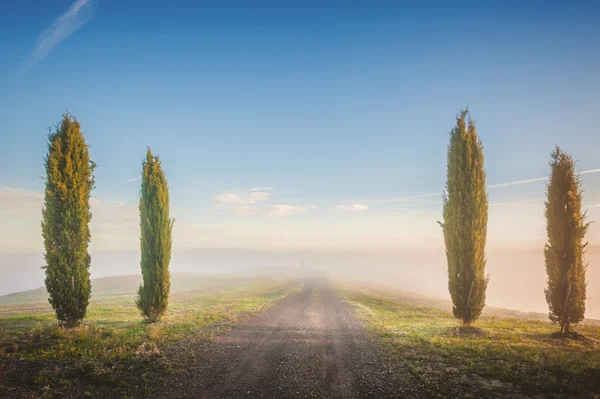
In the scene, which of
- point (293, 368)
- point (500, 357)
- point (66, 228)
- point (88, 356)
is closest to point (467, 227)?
point (500, 357)

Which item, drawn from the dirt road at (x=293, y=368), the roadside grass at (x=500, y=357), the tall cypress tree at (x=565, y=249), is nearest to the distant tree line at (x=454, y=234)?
the tall cypress tree at (x=565, y=249)

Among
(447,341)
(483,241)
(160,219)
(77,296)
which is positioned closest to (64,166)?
(160,219)

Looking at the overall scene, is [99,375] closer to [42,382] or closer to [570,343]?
[42,382]

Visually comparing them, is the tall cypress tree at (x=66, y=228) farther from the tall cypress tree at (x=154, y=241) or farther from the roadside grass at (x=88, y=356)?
the tall cypress tree at (x=154, y=241)

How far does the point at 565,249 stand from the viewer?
49.7 feet

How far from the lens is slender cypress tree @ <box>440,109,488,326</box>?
53.6 ft

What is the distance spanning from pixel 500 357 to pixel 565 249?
9163 millimetres

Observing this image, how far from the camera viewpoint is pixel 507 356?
35.9ft

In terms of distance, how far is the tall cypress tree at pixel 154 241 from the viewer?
17.7 meters

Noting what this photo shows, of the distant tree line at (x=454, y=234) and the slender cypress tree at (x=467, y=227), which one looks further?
the slender cypress tree at (x=467, y=227)

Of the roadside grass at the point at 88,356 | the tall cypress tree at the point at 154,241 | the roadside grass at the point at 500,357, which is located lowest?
the roadside grass at the point at 500,357

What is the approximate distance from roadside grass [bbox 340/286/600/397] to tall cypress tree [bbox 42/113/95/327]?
1789cm

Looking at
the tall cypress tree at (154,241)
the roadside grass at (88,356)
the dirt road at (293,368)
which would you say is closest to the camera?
the roadside grass at (88,356)

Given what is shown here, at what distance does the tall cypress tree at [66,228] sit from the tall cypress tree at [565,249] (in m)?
28.1
